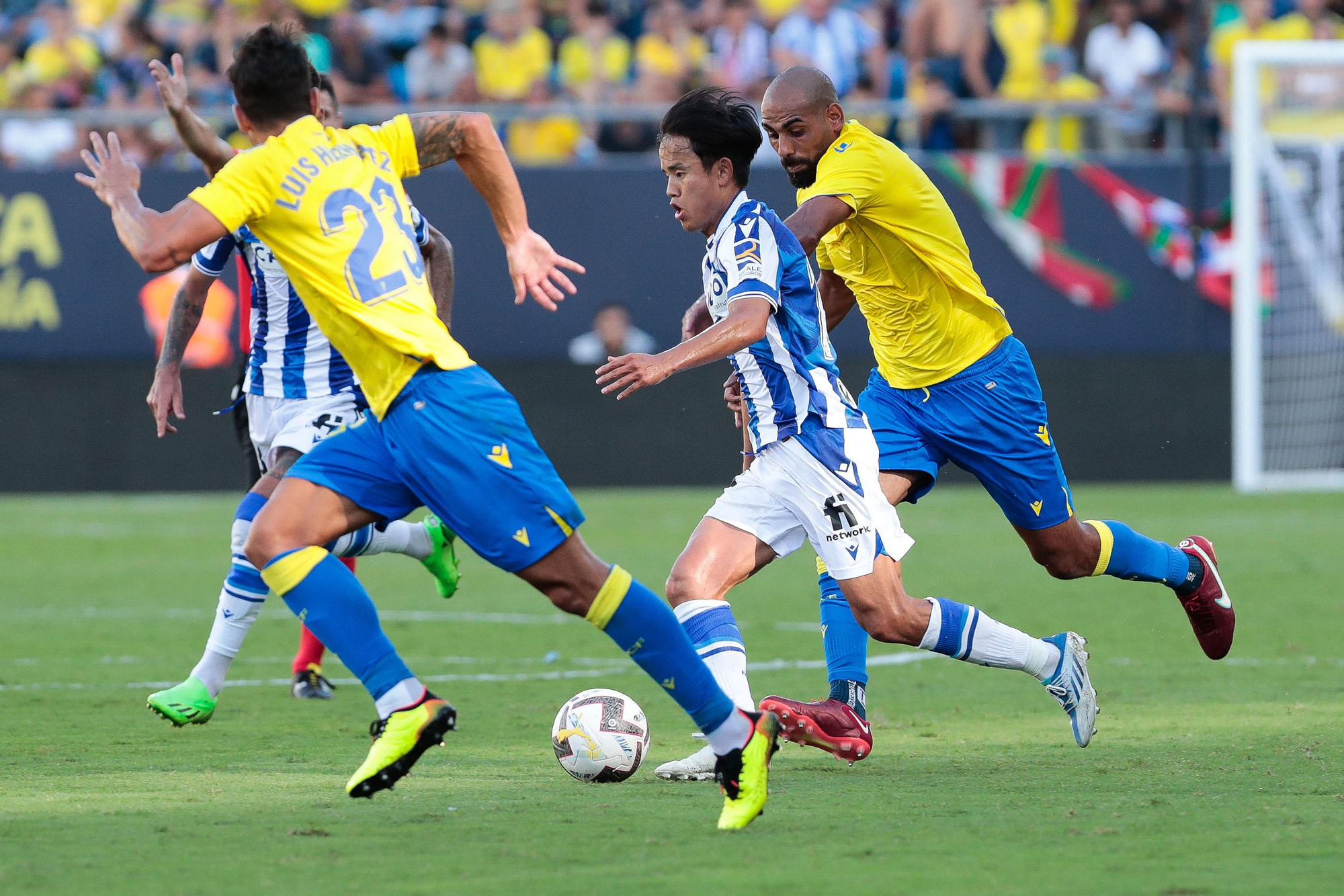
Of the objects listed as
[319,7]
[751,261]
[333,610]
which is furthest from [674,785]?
[319,7]

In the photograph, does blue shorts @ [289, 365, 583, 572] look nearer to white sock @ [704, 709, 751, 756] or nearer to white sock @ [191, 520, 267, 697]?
white sock @ [704, 709, 751, 756]

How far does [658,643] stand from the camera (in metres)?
4.66

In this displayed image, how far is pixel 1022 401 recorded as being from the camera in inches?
252

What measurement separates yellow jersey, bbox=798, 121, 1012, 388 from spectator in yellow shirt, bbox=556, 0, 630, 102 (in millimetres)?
12016

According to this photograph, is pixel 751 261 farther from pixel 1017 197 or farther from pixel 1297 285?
pixel 1297 285

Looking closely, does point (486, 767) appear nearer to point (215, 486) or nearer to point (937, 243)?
point (937, 243)

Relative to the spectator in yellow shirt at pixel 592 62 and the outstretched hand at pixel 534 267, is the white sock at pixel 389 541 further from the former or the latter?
the spectator in yellow shirt at pixel 592 62

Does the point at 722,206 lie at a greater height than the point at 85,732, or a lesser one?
greater

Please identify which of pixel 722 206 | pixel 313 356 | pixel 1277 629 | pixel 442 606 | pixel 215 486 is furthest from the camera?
pixel 215 486

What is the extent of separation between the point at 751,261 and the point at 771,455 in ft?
2.20

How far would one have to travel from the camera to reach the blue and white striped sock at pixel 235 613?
20.5 ft

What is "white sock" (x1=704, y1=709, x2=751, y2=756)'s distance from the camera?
4.66 metres

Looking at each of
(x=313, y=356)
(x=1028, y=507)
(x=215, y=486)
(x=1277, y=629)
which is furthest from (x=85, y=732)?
(x=215, y=486)

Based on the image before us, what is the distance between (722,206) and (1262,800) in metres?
2.23
